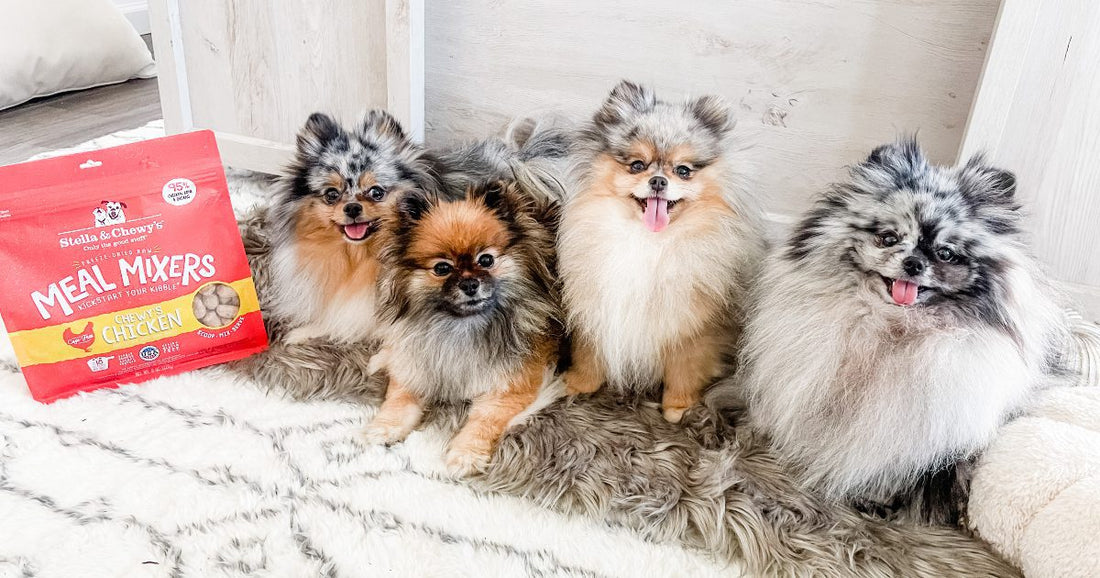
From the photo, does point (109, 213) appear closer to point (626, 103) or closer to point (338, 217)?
point (338, 217)

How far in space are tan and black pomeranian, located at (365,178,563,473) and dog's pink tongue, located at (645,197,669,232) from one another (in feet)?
0.84

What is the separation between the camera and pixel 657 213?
1.29 meters

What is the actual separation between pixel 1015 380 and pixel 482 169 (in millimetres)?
1155

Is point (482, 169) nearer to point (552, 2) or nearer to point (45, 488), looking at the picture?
point (552, 2)

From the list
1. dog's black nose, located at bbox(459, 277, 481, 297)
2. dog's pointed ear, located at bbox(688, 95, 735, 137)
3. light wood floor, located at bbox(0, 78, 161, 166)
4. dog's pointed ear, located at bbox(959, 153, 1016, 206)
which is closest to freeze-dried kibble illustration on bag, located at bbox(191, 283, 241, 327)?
dog's black nose, located at bbox(459, 277, 481, 297)

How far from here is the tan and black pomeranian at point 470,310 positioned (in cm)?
136

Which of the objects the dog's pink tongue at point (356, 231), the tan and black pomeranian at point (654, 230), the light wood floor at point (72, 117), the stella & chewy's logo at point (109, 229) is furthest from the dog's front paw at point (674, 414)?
the light wood floor at point (72, 117)

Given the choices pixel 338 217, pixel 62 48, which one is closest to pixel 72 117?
pixel 62 48

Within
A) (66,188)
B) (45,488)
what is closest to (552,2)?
(66,188)

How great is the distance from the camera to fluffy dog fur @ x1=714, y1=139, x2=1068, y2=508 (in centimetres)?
113

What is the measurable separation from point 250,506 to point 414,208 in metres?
0.61

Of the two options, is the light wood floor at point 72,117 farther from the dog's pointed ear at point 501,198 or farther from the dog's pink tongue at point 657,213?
the dog's pink tongue at point 657,213

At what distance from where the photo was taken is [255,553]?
117 cm

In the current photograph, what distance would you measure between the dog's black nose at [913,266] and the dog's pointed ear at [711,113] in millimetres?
409
